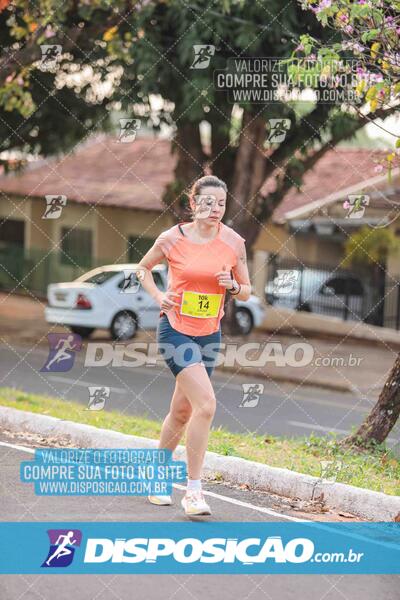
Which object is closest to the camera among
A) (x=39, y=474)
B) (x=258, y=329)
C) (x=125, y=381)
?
(x=39, y=474)

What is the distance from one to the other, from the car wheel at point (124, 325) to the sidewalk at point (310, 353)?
0.24 m

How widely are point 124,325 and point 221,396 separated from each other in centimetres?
733

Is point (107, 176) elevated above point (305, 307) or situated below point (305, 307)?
above

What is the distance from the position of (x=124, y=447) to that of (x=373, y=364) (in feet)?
43.8

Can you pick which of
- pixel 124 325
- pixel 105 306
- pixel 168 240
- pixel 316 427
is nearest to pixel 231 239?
pixel 168 240

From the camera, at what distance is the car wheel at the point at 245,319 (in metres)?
24.7

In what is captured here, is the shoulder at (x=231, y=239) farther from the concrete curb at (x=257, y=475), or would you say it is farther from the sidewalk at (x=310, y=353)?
the sidewalk at (x=310, y=353)

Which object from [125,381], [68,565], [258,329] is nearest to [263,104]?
[125,381]

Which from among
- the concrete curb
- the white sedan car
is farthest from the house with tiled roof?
the concrete curb

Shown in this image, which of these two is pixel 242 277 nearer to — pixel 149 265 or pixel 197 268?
pixel 197 268

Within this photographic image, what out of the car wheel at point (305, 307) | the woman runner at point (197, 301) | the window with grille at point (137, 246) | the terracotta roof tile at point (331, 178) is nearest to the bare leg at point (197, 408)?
the woman runner at point (197, 301)

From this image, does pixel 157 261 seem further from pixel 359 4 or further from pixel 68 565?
pixel 359 4

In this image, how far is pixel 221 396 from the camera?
15.5 meters
